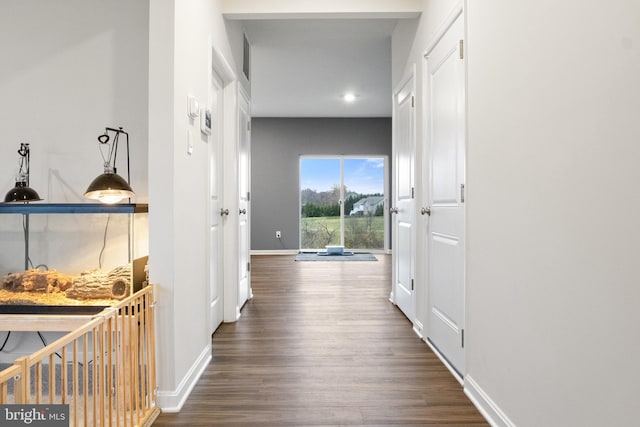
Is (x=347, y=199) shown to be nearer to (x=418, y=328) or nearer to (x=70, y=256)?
(x=418, y=328)

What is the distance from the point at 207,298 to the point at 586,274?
201cm

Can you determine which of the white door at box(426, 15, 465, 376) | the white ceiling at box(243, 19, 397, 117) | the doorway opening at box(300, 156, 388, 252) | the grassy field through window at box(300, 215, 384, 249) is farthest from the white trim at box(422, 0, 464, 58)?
the grassy field through window at box(300, 215, 384, 249)

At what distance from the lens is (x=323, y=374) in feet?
→ 7.38

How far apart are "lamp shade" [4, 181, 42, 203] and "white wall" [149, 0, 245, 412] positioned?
0.77 metres

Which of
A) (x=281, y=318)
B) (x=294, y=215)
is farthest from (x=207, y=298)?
(x=294, y=215)

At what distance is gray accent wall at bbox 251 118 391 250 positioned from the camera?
8227mm

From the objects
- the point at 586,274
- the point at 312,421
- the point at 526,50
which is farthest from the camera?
the point at 312,421

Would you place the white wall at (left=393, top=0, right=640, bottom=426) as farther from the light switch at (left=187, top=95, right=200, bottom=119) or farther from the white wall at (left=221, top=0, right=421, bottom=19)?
the light switch at (left=187, top=95, right=200, bottom=119)

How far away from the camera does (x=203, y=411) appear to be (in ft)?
6.05

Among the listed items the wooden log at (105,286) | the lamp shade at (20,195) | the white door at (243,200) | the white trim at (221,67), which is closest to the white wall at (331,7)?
the white trim at (221,67)

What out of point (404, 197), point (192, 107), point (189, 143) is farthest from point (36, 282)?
point (404, 197)

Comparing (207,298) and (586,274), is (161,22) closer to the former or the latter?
(207,298)

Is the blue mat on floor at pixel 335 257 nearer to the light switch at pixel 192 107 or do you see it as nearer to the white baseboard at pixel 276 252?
the white baseboard at pixel 276 252

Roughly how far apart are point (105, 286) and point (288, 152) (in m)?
6.51
